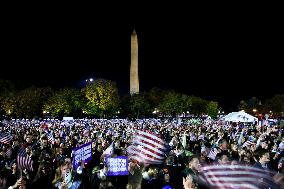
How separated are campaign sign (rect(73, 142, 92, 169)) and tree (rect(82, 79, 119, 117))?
68.1 metres

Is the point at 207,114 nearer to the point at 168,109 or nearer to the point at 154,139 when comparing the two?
the point at 168,109

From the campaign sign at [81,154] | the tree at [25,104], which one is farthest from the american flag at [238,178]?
the tree at [25,104]

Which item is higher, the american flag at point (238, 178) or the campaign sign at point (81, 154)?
the campaign sign at point (81, 154)

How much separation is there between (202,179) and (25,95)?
249 feet

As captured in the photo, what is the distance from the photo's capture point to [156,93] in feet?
380

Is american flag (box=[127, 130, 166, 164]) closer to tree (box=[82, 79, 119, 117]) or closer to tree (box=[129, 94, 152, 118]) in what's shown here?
tree (box=[82, 79, 119, 117])

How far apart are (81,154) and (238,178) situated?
6731mm

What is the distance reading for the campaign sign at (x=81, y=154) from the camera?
11.3 meters

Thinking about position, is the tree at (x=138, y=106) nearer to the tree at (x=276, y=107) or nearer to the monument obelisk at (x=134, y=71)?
the monument obelisk at (x=134, y=71)

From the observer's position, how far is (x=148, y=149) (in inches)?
482

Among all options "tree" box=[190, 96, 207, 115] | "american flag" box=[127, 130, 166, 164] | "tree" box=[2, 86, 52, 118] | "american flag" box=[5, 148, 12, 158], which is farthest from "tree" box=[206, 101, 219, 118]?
"american flag" box=[127, 130, 166, 164]

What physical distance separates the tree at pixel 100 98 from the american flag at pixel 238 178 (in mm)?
74680

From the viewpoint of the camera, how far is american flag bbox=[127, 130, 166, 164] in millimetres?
12109

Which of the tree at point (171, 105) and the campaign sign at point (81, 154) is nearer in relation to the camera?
the campaign sign at point (81, 154)
